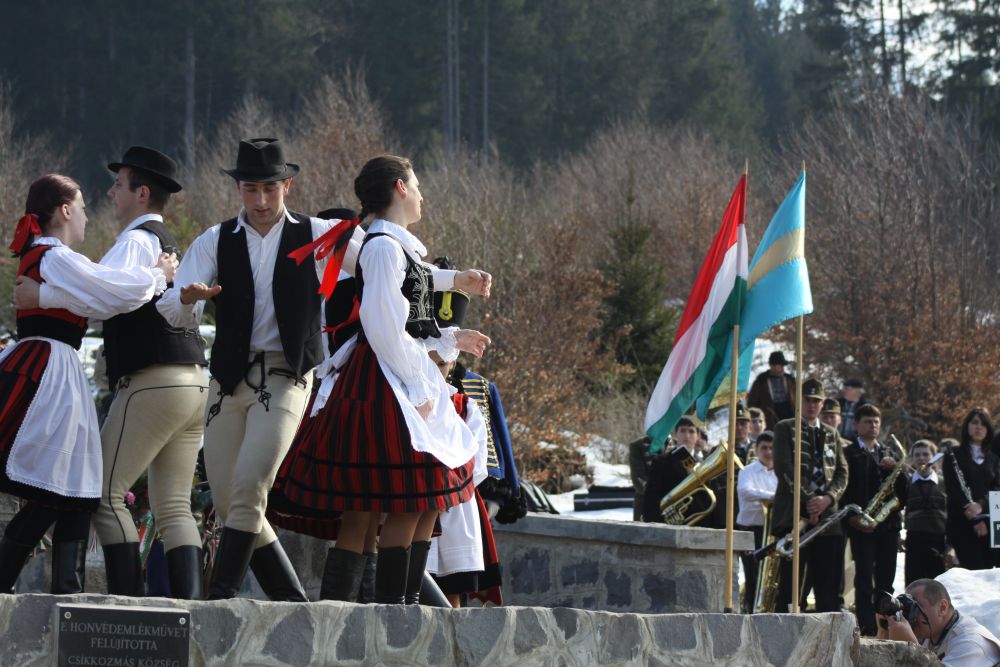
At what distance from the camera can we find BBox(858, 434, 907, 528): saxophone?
448 inches

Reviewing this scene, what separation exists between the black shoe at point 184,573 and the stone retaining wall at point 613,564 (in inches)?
146

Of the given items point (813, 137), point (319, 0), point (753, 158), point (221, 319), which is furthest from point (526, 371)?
point (319, 0)

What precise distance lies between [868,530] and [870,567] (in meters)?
0.28

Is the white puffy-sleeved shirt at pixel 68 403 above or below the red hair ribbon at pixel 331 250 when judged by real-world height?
below

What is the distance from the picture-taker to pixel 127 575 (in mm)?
5551

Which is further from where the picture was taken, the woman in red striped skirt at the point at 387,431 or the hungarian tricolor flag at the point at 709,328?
the hungarian tricolor flag at the point at 709,328

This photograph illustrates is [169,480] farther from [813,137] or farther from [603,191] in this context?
[603,191]

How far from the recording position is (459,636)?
16.8 feet

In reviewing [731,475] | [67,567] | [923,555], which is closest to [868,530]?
[923,555]

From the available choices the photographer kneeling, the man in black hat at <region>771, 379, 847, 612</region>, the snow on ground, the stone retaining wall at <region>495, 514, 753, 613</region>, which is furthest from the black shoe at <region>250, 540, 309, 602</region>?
the man in black hat at <region>771, 379, 847, 612</region>

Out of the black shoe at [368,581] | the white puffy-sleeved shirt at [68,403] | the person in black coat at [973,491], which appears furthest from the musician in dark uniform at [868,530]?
the white puffy-sleeved shirt at [68,403]

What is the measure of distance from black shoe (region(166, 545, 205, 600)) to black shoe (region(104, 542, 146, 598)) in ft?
0.38

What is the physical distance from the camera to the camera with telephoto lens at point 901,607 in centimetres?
719

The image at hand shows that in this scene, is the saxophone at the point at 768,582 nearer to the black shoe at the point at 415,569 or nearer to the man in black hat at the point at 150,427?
the black shoe at the point at 415,569
